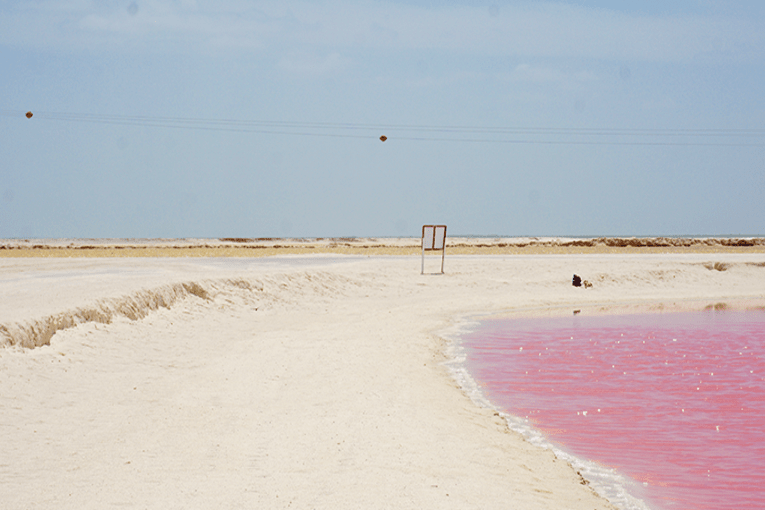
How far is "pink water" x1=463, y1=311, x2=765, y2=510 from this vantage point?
8.56 m

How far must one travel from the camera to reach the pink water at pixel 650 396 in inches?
337

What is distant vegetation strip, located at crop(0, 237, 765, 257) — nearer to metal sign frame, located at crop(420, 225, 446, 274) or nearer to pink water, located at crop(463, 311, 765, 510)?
metal sign frame, located at crop(420, 225, 446, 274)

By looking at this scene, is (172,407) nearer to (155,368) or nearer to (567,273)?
(155,368)

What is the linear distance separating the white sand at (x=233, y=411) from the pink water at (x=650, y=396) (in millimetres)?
989

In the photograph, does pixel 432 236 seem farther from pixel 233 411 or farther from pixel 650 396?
pixel 233 411

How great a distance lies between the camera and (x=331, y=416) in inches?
409

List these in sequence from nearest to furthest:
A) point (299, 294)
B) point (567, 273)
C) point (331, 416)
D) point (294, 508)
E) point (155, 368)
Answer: point (294, 508) < point (331, 416) < point (155, 368) < point (299, 294) < point (567, 273)

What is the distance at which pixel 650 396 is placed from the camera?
12594 mm

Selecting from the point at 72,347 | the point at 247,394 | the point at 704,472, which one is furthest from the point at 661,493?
the point at 72,347

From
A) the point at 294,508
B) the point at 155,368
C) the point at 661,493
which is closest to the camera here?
the point at 294,508

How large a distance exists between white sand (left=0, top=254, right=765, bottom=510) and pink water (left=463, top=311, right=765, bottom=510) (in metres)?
0.99

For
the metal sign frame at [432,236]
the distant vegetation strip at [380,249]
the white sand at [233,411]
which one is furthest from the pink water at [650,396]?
the distant vegetation strip at [380,249]

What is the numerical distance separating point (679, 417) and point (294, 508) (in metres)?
7.18

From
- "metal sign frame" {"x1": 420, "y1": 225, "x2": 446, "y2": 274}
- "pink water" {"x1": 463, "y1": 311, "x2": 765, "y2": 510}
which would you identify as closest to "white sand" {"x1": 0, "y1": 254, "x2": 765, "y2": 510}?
"pink water" {"x1": 463, "y1": 311, "x2": 765, "y2": 510}
